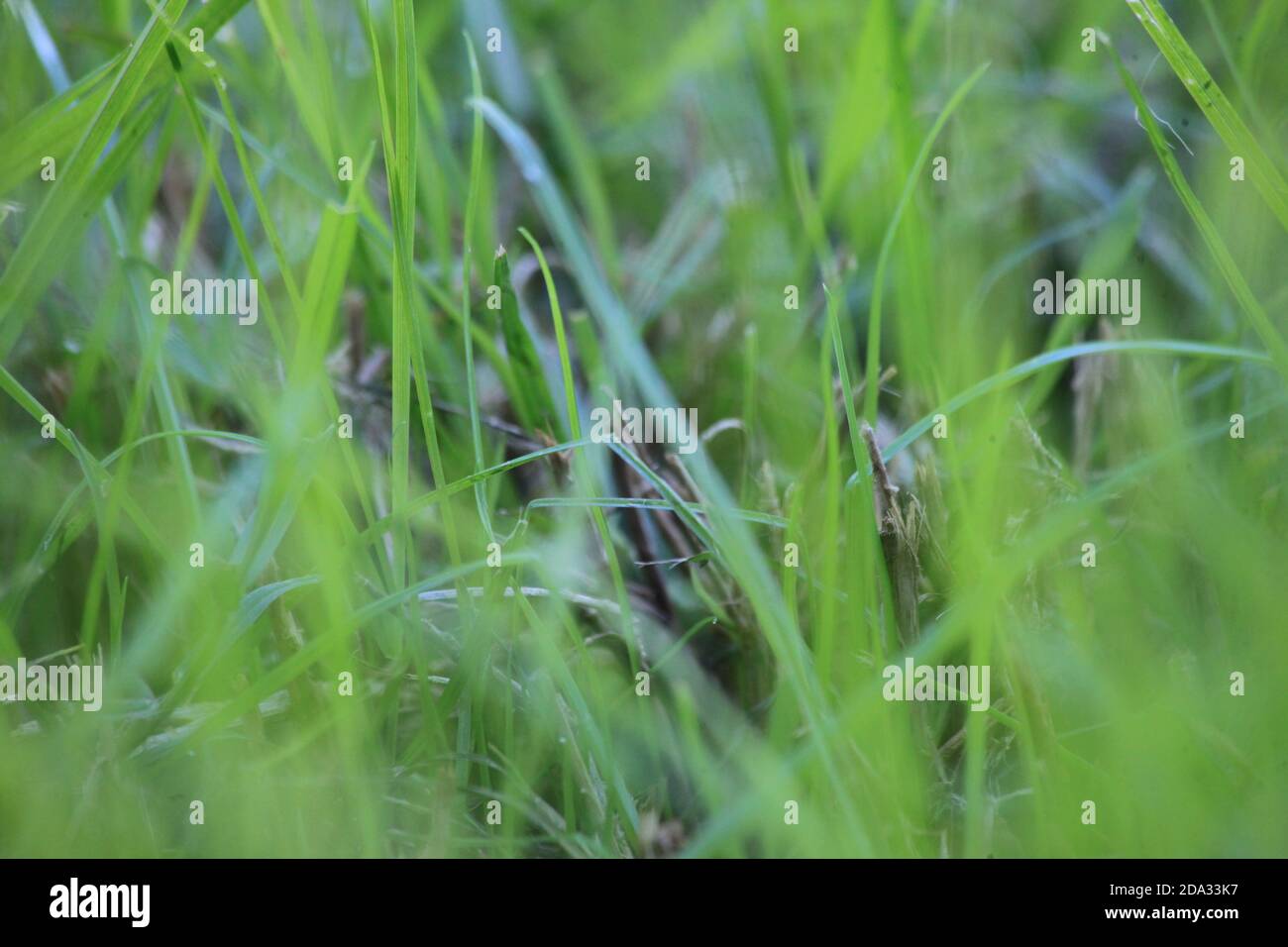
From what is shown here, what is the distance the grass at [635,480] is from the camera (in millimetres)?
545

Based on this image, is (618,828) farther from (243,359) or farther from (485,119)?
(485,119)

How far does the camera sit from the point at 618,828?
0.56 metres

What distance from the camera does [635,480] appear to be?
2.27ft

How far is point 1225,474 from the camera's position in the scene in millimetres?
665

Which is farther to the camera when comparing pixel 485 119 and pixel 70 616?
pixel 485 119

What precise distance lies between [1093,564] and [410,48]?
51 cm

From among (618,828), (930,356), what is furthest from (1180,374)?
(618,828)

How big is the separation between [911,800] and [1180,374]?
1.34 feet

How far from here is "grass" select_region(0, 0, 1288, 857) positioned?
21.5 inches
